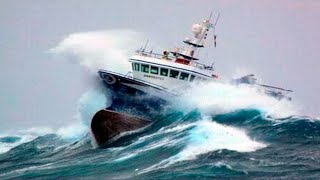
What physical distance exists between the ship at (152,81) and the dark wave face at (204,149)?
1.40 metres

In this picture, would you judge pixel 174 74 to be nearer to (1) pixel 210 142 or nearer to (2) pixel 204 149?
(1) pixel 210 142

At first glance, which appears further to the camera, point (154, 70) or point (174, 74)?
point (154, 70)

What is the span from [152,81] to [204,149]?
15.5 m

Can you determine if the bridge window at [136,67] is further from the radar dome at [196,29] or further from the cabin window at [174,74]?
the radar dome at [196,29]

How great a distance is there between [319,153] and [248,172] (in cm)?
719

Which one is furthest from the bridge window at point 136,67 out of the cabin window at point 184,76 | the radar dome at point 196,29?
the radar dome at point 196,29

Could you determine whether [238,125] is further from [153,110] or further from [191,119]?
[153,110]

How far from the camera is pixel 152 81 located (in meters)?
47.5

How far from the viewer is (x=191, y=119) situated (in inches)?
1725

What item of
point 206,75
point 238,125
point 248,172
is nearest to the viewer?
point 248,172

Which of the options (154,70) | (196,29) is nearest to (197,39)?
(196,29)

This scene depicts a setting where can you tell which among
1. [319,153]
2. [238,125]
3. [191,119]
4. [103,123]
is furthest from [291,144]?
[103,123]

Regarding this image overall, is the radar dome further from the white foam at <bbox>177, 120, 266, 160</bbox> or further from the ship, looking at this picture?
the white foam at <bbox>177, 120, 266, 160</bbox>

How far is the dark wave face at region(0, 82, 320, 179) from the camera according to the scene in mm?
28531
